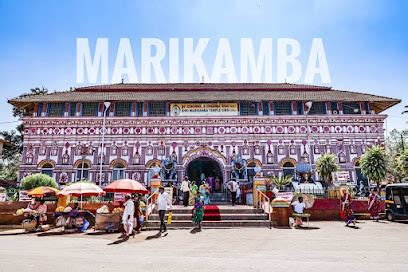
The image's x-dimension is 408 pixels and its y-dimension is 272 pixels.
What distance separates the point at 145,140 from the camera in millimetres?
23219

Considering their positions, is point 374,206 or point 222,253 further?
point 374,206

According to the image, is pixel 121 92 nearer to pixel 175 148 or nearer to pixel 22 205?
pixel 175 148

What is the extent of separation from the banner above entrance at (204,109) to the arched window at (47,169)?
10053 millimetres

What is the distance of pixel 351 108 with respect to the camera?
24.2m

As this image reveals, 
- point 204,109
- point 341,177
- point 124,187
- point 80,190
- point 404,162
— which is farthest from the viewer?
point 204,109

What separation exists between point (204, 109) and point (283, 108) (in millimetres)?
6432

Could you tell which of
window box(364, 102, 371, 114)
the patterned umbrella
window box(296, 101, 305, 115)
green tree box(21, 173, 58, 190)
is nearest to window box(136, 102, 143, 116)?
green tree box(21, 173, 58, 190)

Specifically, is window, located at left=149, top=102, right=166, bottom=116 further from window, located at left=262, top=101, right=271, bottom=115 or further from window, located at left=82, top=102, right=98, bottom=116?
window, located at left=262, top=101, right=271, bottom=115

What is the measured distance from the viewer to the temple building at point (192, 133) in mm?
22625

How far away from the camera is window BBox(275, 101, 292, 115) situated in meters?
23.9

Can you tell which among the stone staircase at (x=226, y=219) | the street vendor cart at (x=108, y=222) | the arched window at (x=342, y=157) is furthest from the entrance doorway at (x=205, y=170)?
the street vendor cart at (x=108, y=222)

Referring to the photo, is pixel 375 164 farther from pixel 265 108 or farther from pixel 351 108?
pixel 265 108

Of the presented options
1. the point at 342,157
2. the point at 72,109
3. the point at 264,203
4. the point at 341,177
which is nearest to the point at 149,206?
the point at 264,203

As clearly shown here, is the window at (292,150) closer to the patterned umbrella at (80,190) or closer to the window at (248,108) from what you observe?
the window at (248,108)
